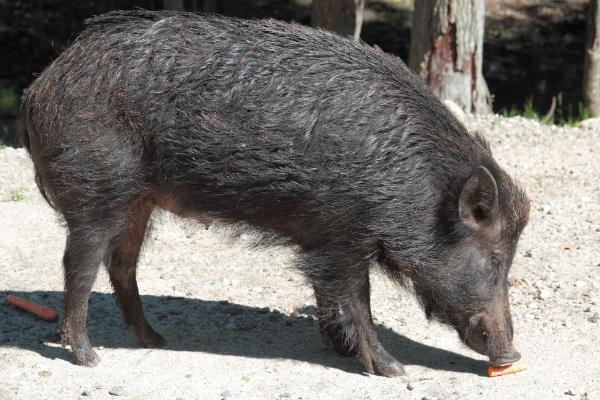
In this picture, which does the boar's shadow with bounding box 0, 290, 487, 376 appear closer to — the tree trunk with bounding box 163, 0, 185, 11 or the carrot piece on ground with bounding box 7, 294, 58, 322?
the carrot piece on ground with bounding box 7, 294, 58, 322

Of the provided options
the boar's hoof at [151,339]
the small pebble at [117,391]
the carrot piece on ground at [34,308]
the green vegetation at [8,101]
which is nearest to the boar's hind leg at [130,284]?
the boar's hoof at [151,339]

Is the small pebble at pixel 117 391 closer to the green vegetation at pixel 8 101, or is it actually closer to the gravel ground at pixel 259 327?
the gravel ground at pixel 259 327

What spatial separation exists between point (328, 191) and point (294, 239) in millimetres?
474

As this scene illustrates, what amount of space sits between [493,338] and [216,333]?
1.75 metres

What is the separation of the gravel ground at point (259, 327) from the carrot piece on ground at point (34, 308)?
5 cm

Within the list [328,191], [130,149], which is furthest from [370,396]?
[130,149]

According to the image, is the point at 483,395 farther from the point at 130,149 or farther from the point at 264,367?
the point at 130,149

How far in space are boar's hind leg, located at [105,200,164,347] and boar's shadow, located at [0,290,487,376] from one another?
0.09 m

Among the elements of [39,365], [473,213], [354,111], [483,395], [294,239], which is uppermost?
[354,111]

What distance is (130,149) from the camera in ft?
17.4

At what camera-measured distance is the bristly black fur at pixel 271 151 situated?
518 centimetres

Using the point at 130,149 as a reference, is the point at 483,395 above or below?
below

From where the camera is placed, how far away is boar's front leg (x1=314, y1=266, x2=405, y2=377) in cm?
539

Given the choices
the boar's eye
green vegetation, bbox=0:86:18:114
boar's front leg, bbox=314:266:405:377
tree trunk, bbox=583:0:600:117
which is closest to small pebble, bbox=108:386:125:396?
boar's front leg, bbox=314:266:405:377
